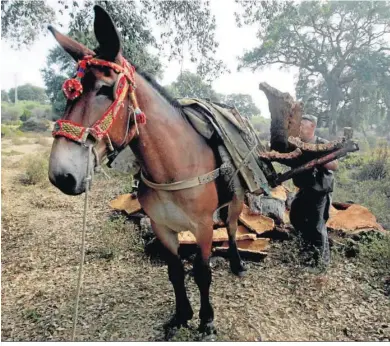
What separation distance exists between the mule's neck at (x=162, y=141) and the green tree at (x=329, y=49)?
588cm

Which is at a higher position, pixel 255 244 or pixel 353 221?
pixel 353 221

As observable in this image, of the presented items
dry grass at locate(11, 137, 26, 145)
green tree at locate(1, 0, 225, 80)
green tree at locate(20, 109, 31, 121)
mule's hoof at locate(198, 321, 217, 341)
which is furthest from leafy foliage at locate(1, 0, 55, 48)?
green tree at locate(20, 109, 31, 121)

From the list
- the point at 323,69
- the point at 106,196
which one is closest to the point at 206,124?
the point at 106,196

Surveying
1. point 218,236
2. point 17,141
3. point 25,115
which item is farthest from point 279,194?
point 25,115

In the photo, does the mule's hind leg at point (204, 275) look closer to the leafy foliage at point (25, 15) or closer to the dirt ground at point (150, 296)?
the dirt ground at point (150, 296)

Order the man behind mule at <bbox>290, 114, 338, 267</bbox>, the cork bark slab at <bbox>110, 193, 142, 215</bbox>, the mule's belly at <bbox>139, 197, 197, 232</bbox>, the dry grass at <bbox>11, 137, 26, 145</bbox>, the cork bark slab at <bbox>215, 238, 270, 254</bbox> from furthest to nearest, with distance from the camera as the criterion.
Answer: the dry grass at <bbox>11, 137, 26, 145</bbox> < the cork bark slab at <bbox>110, 193, 142, 215</bbox> < the cork bark slab at <bbox>215, 238, 270, 254</bbox> < the man behind mule at <bbox>290, 114, 338, 267</bbox> < the mule's belly at <bbox>139, 197, 197, 232</bbox>

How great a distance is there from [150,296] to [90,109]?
195 cm

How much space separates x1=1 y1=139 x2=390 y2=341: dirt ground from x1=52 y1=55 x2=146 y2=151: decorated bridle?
5.20 ft

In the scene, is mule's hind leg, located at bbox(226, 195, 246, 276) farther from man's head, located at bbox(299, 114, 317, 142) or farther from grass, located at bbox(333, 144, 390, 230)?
grass, located at bbox(333, 144, 390, 230)

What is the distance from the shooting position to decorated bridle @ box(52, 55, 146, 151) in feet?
4.51

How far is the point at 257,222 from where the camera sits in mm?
3709

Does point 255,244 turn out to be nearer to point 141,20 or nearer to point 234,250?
point 234,250

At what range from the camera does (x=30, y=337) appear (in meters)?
2.36

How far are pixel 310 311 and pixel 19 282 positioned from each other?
264cm
